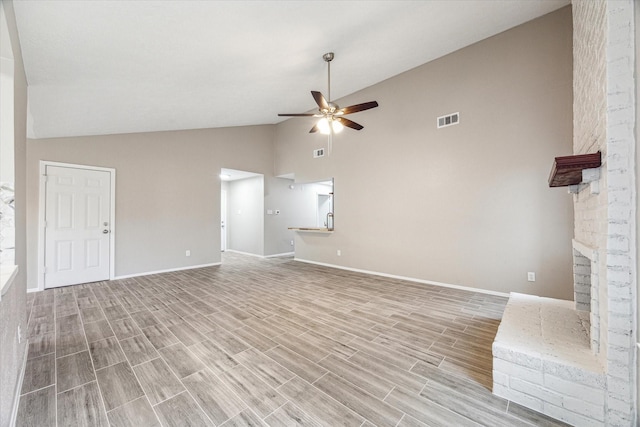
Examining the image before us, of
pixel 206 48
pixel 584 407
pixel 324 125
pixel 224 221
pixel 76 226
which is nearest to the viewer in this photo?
pixel 584 407

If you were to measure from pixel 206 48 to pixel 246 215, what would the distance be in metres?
5.19

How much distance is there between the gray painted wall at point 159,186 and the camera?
13.6 feet

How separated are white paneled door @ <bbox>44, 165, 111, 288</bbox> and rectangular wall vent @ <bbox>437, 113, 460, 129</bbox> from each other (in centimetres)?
592

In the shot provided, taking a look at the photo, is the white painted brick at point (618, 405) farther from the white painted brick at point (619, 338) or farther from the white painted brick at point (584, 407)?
the white painted brick at point (619, 338)

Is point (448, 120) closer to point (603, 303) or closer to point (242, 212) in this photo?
point (603, 303)

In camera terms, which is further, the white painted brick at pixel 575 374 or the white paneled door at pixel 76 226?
the white paneled door at pixel 76 226

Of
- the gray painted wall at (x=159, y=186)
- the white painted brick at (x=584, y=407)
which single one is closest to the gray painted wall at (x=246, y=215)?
the gray painted wall at (x=159, y=186)

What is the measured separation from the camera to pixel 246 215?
746 cm

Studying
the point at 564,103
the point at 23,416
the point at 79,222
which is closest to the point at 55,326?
the point at 23,416

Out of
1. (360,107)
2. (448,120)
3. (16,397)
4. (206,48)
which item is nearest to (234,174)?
(206,48)

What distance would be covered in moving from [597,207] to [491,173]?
227cm

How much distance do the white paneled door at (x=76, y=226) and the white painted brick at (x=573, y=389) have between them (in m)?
6.09

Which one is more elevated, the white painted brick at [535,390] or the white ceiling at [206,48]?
the white ceiling at [206,48]

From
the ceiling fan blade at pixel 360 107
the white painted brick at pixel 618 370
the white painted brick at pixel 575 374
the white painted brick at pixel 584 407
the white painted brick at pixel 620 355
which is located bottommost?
the white painted brick at pixel 584 407
